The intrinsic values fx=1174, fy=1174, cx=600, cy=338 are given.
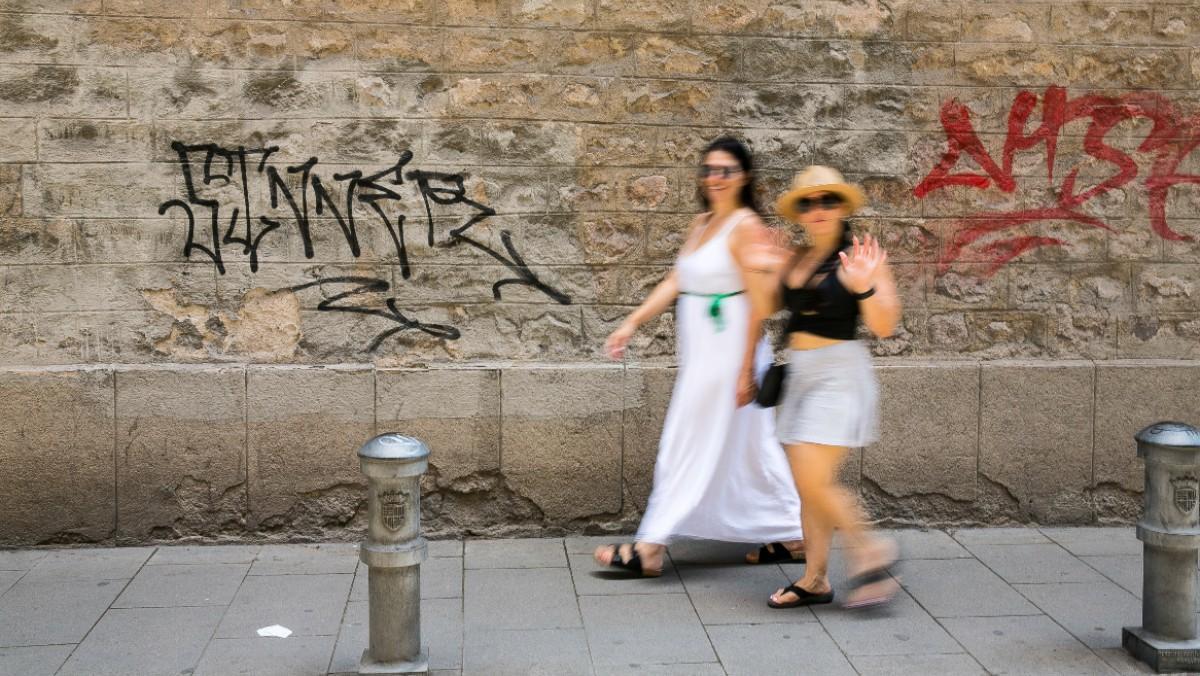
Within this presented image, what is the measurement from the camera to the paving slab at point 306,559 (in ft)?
17.6

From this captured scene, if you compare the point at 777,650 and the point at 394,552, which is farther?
the point at 777,650

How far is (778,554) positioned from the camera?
5477mm

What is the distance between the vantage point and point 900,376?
5.92m

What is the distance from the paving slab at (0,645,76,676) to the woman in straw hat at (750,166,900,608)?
2.83m

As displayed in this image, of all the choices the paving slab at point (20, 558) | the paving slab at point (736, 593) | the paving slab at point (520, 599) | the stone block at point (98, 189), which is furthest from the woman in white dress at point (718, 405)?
the paving slab at point (20, 558)

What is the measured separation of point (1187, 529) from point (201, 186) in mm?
4502

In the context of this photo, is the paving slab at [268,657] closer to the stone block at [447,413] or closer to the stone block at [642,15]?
the stone block at [447,413]

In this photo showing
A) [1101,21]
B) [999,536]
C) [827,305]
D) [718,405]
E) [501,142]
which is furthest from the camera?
[1101,21]

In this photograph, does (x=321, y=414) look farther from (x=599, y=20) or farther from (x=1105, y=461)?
(x=1105, y=461)

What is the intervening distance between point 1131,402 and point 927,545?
1341mm

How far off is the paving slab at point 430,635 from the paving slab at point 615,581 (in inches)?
22.7

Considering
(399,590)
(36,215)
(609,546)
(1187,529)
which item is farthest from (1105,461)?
(36,215)

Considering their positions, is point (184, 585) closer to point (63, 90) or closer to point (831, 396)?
point (63, 90)

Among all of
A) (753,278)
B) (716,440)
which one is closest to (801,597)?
(716,440)
